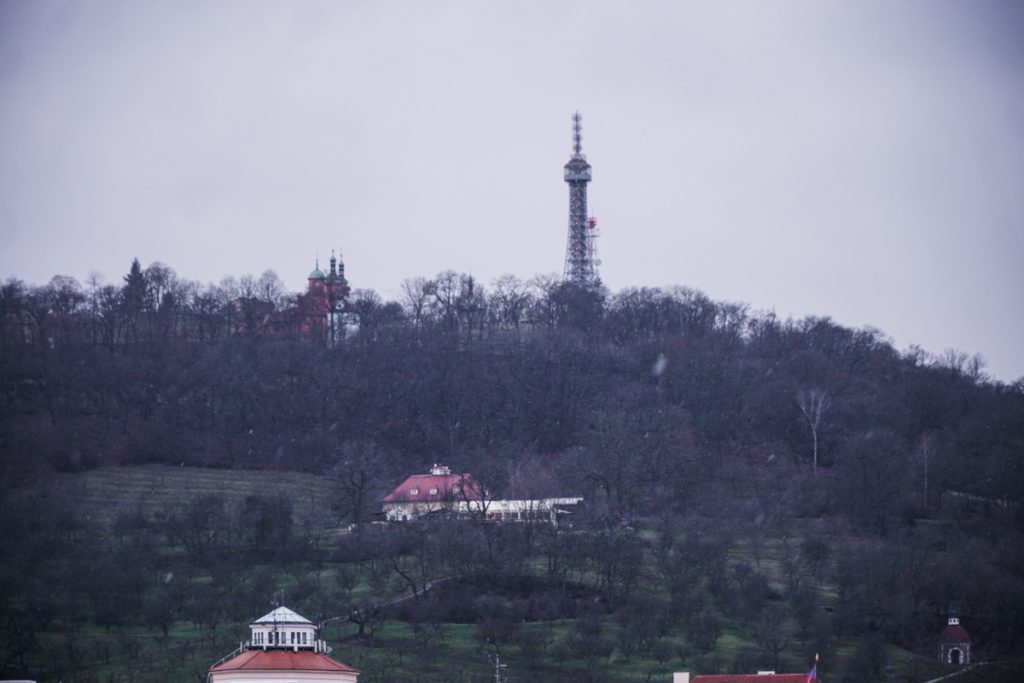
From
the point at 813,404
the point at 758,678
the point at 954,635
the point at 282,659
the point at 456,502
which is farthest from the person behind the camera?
the point at 813,404

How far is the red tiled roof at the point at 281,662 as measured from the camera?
6962cm

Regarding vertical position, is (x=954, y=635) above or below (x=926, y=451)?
below

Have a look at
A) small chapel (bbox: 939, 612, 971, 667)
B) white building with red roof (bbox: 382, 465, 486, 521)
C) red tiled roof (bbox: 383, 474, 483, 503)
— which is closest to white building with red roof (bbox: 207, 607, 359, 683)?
small chapel (bbox: 939, 612, 971, 667)

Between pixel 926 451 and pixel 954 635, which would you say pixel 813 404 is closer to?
pixel 926 451

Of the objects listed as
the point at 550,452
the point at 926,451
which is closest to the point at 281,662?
the point at 550,452

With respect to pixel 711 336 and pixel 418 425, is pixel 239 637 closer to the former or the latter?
pixel 418 425

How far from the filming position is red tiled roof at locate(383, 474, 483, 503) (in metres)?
109

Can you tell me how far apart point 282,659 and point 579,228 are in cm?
10069

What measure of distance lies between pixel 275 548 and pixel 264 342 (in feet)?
139

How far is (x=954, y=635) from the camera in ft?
283

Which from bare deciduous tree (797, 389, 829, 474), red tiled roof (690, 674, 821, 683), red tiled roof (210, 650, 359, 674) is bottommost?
red tiled roof (690, 674, 821, 683)

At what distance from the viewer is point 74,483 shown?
108 metres

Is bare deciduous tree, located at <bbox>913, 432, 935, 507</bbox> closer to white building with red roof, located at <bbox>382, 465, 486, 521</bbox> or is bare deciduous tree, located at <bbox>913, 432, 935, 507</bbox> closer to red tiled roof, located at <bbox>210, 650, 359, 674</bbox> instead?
white building with red roof, located at <bbox>382, 465, 486, 521</bbox>

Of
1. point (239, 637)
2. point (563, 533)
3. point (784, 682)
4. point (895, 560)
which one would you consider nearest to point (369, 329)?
point (563, 533)
